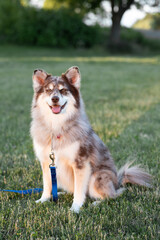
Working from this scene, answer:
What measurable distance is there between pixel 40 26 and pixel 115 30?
8318 mm

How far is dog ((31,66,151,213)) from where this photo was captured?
2766 mm

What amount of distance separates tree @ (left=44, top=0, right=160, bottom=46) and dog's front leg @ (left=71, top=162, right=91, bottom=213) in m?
28.4

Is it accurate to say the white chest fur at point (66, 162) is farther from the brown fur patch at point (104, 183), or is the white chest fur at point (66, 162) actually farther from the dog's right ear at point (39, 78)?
the dog's right ear at point (39, 78)

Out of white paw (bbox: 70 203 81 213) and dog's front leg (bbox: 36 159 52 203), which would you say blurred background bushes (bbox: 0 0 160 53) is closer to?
dog's front leg (bbox: 36 159 52 203)

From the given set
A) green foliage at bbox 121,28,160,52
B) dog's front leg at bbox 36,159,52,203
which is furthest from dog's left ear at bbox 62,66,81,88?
green foliage at bbox 121,28,160,52

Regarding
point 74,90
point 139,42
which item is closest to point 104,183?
point 74,90

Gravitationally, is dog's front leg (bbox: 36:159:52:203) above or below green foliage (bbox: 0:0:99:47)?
below

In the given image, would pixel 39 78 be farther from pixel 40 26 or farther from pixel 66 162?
pixel 40 26

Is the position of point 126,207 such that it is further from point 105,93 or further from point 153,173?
point 105,93

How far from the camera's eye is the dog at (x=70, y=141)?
277cm

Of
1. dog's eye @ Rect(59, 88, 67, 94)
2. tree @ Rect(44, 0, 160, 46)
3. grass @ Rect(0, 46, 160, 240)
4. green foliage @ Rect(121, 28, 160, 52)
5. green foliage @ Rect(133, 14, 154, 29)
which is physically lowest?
grass @ Rect(0, 46, 160, 240)

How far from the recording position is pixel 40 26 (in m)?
28.1

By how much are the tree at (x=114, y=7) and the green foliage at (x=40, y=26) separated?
2064 millimetres

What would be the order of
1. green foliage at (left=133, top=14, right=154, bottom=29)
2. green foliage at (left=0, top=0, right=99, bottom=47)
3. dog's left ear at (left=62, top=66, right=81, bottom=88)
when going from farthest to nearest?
green foliage at (left=133, top=14, right=154, bottom=29) < green foliage at (left=0, top=0, right=99, bottom=47) < dog's left ear at (left=62, top=66, right=81, bottom=88)
